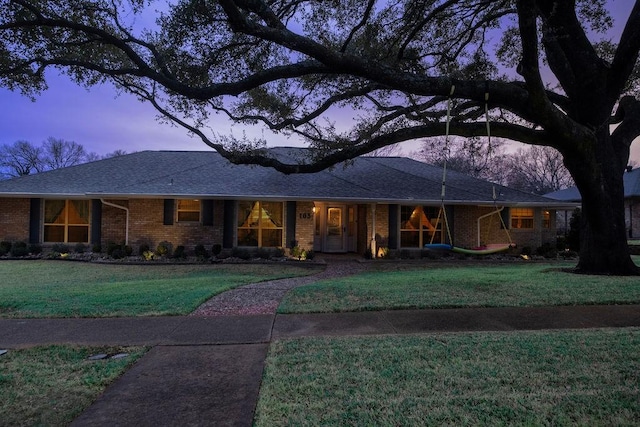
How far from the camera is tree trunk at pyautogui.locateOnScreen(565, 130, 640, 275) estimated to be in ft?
36.8

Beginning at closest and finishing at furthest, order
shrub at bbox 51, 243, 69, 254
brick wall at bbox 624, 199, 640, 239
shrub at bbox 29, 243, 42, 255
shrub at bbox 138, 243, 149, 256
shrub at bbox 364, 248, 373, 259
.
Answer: shrub at bbox 138, 243, 149, 256 < shrub at bbox 29, 243, 42, 255 < shrub at bbox 51, 243, 69, 254 < shrub at bbox 364, 248, 373, 259 < brick wall at bbox 624, 199, 640, 239

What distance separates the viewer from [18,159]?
172ft

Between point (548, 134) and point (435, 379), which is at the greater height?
point (548, 134)

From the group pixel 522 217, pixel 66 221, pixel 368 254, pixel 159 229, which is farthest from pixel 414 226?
pixel 66 221

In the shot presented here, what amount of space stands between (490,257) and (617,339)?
13062 millimetres

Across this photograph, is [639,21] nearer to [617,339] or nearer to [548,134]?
[548,134]

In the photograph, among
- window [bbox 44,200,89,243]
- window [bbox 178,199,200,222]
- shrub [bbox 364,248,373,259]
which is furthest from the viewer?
window [bbox 44,200,89,243]

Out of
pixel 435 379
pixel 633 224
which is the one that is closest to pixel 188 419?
pixel 435 379

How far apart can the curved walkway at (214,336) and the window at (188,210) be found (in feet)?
29.4

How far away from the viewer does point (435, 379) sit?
12.9ft

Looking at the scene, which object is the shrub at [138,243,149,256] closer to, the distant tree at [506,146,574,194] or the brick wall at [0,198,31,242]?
the brick wall at [0,198,31,242]

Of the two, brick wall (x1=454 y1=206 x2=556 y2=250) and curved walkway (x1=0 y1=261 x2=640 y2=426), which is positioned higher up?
brick wall (x1=454 y1=206 x2=556 y2=250)

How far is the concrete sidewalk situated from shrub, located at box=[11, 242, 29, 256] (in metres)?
11.5

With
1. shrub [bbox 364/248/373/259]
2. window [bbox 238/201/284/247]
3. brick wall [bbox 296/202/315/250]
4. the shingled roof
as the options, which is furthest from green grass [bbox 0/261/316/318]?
shrub [bbox 364/248/373/259]
